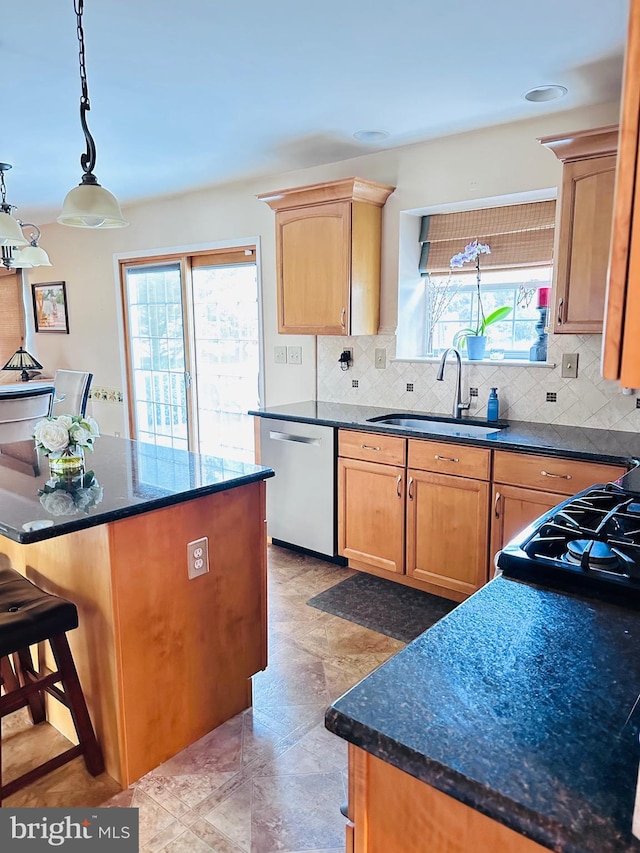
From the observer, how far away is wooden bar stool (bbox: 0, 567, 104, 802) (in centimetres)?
171

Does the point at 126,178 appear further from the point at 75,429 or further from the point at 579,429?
the point at 579,429

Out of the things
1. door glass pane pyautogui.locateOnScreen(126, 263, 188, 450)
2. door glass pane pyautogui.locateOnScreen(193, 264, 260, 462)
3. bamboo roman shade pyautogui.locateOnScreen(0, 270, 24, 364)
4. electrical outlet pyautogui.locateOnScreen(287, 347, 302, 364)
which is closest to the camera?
electrical outlet pyautogui.locateOnScreen(287, 347, 302, 364)

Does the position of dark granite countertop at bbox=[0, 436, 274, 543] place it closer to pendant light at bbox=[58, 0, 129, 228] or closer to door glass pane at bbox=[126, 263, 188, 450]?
pendant light at bbox=[58, 0, 129, 228]

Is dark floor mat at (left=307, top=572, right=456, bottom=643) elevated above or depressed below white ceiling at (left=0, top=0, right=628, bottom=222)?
below

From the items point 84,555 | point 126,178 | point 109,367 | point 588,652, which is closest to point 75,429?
point 84,555

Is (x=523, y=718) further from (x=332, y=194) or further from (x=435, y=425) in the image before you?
(x=332, y=194)

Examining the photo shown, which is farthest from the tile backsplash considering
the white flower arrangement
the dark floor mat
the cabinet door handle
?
the white flower arrangement

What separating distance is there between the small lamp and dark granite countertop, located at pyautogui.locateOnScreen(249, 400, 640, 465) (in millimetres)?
3372

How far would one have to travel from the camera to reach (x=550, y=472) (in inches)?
104

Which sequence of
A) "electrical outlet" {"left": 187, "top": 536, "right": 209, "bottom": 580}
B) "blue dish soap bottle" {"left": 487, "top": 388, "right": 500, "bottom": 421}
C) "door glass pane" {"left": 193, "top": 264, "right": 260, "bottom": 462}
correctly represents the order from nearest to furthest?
"electrical outlet" {"left": 187, "top": 536, "right": 209, "bottom": 580}
"blue dish soap bottle" {"left": 487, "top": 388, "right": 500, "bottom": 421}
"door glass pane" {"left": 193, "top": 264, "right": 260, "bottom": 462}

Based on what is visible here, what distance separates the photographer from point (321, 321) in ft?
11.9

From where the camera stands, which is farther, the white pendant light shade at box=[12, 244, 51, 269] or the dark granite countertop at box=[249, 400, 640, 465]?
the white pendant light shade at box=[12, 244, 51, 269]

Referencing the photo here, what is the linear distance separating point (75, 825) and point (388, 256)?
3131 millimetres

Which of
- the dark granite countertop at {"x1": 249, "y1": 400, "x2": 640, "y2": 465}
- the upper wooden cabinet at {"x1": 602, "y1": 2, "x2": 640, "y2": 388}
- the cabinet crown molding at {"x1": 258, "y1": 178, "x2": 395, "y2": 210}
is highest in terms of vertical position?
the cabinet crown molding at {"x1": 258, "y1": 178, "x2": 395, "y2": 210}
